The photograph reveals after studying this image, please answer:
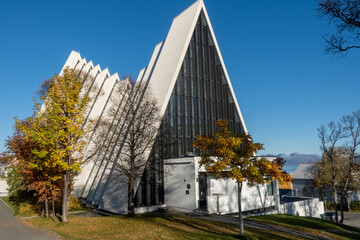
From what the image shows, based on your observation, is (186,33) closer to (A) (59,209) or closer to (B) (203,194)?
(B) (203,194)

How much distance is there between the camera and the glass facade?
2406 centimetres

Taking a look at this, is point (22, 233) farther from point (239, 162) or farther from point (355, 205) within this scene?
point (355, 205)

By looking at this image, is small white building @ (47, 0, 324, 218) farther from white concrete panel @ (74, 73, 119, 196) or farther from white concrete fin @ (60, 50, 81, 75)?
white concrete fin @ (60, 50, 81, 75)

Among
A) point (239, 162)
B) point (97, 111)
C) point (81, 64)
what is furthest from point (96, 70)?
point (239, 162)

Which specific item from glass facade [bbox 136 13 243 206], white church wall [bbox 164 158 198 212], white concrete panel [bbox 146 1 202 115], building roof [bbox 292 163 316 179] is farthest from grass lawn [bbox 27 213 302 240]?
building roof [bbox 292 163 316 179]

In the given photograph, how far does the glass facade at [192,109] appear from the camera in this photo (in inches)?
947

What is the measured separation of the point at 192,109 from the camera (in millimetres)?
28375

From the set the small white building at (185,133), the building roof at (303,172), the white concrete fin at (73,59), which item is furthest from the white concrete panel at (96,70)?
the building roof at (303,172)

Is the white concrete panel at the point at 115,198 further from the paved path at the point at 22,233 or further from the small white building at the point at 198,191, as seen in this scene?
the paved path at the point at 22,233

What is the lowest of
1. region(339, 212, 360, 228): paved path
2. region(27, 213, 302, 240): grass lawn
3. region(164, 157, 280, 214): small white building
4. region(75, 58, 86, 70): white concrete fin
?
region(339, 212, 360, 228): paved path

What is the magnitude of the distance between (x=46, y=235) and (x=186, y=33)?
2444 centimetres

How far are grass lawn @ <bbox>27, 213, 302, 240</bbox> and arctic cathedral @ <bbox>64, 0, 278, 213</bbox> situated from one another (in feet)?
17.9

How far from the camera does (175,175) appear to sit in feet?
78.3

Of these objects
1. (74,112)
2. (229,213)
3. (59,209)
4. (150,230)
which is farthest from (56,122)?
(229,213)
